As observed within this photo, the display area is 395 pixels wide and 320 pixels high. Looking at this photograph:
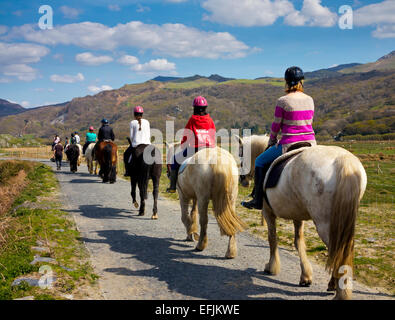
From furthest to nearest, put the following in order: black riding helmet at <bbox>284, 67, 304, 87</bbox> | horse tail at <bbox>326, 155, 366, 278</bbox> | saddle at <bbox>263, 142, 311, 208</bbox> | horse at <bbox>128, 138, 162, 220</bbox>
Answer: horse at <bbox>128, 138, 162, 220</bbox>
black riding helmet at <bbox>284, 67, 304, 87</bbox>
saddle at <bbox>263, 142, 311, 208</bbox>
horse tail at <bbox>326, 155, 366, 278</bbox>

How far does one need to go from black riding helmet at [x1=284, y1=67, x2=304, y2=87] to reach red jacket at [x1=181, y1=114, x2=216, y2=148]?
7.80 feet

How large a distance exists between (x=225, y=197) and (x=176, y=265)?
161cm

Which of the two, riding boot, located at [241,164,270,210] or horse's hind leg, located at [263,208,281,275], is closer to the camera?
riding boot, located at [241,164,270,210]

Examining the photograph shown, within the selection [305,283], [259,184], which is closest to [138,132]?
[259,184]

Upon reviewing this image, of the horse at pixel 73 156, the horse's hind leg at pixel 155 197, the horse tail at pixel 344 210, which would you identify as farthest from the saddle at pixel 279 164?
the horse at pixel 73 156

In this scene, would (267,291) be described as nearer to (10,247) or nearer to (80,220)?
(10,247)

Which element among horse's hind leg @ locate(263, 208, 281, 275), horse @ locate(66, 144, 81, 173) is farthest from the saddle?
horse @ locate(66, 144, 81, 173)

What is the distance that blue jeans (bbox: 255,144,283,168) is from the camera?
18.8 feet

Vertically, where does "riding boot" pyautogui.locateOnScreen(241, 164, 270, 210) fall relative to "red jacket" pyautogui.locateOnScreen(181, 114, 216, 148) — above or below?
below

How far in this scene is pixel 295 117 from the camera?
18.0ft

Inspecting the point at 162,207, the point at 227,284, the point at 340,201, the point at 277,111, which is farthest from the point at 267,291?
the point at 162,207

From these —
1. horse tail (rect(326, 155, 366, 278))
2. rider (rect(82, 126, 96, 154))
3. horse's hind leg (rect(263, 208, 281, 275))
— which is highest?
rider (rect(82, 126, 96, 154))

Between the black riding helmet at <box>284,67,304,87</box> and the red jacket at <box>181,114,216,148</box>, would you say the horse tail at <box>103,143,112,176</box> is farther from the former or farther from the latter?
the black riding helmet at <box>284,67,304,87</box>

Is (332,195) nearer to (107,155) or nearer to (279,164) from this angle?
(279,164)
